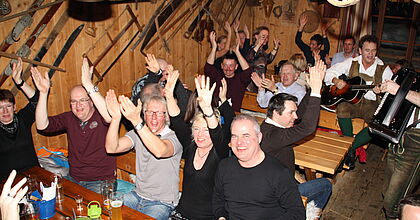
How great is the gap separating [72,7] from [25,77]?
3.28 ft

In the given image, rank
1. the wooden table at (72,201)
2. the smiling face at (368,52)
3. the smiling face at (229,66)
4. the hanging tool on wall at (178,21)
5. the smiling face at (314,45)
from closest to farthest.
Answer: the wooden table at (72,201)
the smiling face at (368,52)
the smiling face at (229,66)
the hanging tool on wall at (178,21)
the smiling face at (314,45)

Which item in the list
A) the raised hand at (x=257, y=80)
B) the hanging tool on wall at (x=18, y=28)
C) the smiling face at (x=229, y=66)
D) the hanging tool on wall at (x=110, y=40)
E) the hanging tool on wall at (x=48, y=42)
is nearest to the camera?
the hanging tool on wall at (x=18, y=28)

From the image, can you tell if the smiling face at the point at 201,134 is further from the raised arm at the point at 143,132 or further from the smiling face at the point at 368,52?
the smiling face at the point at 368,52

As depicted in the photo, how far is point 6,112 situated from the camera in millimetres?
3441

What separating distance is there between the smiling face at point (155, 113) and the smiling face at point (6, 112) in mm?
1340

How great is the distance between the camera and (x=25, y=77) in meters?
Result: 4.21

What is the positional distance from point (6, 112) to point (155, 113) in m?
1.43

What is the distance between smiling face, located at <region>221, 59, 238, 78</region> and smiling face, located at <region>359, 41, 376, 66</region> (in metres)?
1.61

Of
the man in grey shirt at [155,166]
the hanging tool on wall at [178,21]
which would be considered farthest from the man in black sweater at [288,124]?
the hanging tool on wall at [178,21]

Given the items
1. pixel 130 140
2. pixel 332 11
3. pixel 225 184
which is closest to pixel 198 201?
pixel 225 184

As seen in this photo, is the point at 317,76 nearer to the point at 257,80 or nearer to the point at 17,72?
the point at 257,80

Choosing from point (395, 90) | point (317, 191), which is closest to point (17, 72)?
point (317, 191)

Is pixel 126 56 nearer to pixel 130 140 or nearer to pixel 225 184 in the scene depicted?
pixel 130 140

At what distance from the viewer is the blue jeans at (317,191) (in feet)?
10.9
